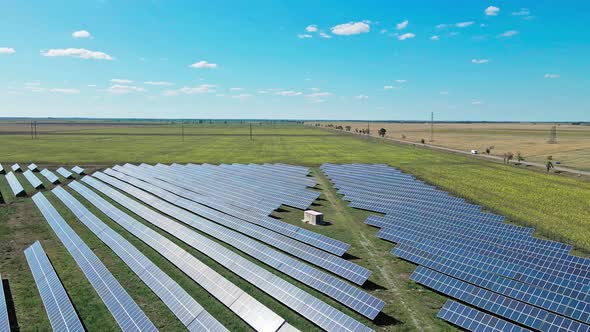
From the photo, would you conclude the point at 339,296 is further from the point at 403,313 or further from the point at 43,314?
the point at 43,314

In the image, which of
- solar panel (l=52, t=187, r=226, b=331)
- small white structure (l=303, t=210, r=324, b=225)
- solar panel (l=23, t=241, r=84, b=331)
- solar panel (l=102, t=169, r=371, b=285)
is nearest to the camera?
solar panel (l=23, t=241, r=84, b=331)

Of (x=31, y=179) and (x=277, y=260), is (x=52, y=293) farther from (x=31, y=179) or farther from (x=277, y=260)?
(x=31, y=179)

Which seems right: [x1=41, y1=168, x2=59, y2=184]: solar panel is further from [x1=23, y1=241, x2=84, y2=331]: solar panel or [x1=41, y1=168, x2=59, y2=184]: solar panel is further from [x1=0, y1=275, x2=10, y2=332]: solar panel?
[x1=0, y1=275, x2=10, y2=332]: solar panel

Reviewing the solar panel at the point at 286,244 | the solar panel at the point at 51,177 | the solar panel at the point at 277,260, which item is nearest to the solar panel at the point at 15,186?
the solar panel at the point at 51,177

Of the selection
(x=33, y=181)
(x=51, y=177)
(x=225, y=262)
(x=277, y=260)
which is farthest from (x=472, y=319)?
(x=51, y=177)

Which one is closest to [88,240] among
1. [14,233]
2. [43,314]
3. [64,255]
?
[64,255]

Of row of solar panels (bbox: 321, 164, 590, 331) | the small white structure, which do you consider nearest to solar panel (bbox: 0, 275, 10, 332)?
row of solar panels (bbox: 321, 164, 590, 331)

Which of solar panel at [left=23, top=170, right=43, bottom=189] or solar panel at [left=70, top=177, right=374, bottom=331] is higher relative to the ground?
solar panel at [left=23, top=170, right=43, bottom=189]
